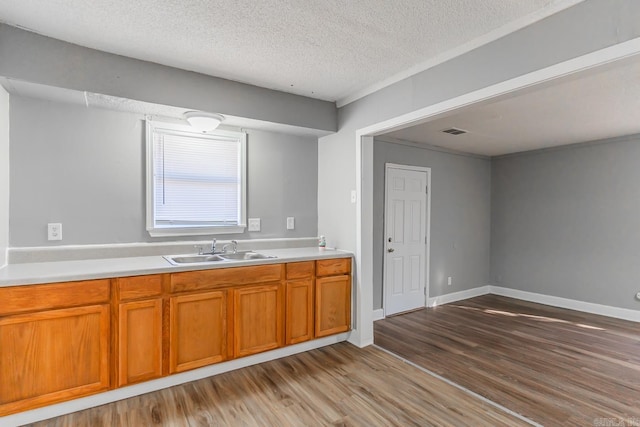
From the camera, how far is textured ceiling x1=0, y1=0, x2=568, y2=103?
1.92 meters

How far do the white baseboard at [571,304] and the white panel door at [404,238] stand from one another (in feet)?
5.79

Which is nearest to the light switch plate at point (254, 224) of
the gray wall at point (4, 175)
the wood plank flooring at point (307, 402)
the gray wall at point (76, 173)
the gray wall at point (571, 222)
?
→ the gray wall at point (76, 173)

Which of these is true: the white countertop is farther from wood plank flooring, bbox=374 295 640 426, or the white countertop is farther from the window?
wood plank flooring, bbox=374 295 640 426

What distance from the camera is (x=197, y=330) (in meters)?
2.59

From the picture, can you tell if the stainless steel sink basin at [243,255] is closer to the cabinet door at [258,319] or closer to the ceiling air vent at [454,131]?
the cabinet door at [258,319]

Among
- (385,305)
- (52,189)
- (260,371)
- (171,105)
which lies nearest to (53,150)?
(52,189)

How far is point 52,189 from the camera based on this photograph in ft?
8.47

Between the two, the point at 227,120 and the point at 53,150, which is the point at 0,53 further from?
the point at 227,120

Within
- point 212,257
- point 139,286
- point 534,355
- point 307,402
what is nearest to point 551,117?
point 534,355

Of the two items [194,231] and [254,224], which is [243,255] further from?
[194,231]

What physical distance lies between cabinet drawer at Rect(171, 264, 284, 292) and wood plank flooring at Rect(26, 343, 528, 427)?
75 centimetres

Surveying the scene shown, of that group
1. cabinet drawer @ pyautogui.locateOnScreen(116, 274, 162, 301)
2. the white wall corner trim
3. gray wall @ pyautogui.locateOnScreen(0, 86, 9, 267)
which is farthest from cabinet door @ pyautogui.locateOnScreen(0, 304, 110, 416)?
the white wall corner trim

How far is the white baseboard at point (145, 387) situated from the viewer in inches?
82.6

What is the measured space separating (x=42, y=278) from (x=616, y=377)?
169 inches
